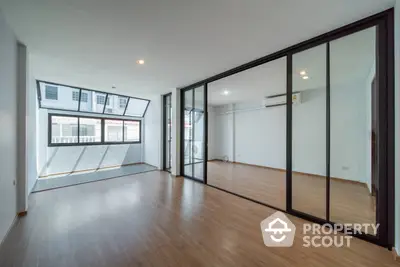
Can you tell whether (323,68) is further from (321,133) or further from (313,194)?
(313,194)

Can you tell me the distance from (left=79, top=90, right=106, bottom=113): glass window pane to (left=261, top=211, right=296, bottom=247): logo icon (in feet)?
21.2

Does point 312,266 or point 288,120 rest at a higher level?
point 288,120

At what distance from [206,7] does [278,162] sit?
5804mm

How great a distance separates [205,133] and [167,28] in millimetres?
2787

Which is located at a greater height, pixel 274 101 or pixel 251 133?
pixel 274 101

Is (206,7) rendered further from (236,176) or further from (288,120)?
(236,176)

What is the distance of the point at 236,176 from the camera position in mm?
5418

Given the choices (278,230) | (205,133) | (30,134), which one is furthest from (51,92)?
(278,230)

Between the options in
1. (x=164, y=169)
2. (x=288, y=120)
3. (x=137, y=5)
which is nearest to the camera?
(x=137, y=5)

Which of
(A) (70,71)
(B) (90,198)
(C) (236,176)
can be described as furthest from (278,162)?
(A) (70,71)

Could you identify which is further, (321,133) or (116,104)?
(116,104)

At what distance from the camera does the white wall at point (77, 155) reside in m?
5.24

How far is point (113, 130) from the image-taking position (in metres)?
6.91

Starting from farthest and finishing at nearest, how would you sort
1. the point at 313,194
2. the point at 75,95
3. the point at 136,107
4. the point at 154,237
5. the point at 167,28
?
the point at 136,107, the point at 75,95, the point at 313,194, the point at 167,28, the point at 154,237
